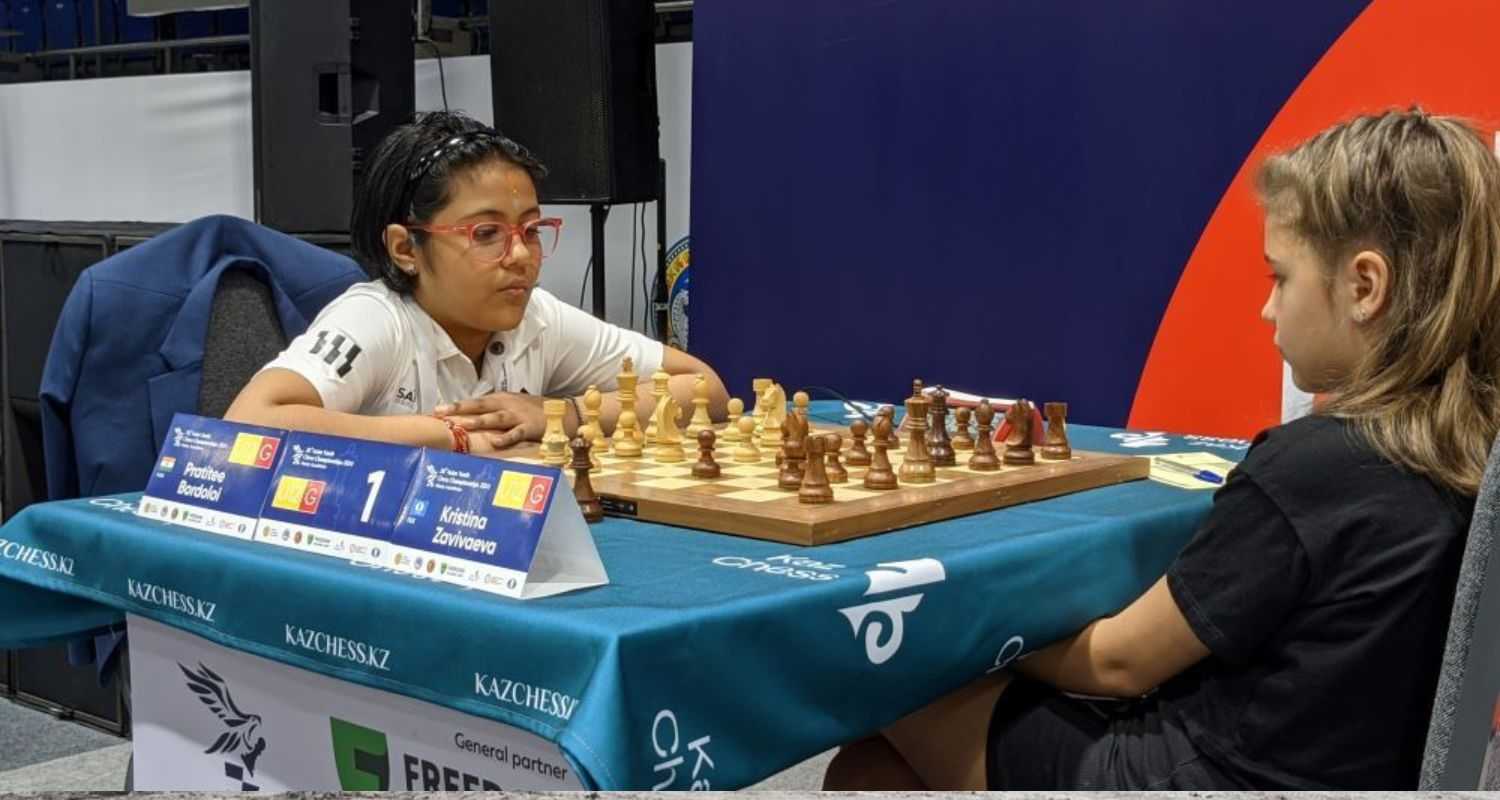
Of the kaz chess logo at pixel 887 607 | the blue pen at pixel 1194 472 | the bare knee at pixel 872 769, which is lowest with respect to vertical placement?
the bare knee at pixel 872 769

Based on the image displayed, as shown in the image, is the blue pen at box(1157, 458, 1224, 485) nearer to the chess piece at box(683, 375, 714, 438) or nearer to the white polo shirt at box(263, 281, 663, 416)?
the chess piece at box(683, 375, 714, 438)

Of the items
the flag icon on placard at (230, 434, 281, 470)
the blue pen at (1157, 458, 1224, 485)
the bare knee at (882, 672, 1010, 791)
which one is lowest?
the bare knee at (882, 672, 1010, 791)

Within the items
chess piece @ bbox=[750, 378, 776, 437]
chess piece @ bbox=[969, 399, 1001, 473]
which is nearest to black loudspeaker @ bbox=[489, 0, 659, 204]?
chess piece @ bbox=[750, 378, 776, 437]

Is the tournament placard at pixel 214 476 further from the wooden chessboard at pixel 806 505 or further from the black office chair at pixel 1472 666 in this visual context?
the black office chair at pixel 1472 666

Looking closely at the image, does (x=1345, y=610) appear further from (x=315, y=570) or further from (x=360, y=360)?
(x=360, y=360)

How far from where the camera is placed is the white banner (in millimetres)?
1392

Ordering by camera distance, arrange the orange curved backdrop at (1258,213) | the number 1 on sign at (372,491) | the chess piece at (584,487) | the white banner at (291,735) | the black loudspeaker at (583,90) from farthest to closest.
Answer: the black loudspeaker at (583,90)
the orange curved backdrop at (1258,213)
the chess piece at (584,487)
the number 1 on sign at (372,491)
the white banner at (291,735)

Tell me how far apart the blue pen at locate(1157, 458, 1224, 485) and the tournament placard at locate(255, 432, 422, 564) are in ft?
3.83

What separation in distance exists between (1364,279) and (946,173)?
2.17 m

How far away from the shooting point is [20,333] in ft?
11.1

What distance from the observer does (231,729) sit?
171cm

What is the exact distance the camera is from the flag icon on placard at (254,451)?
5.32 ft

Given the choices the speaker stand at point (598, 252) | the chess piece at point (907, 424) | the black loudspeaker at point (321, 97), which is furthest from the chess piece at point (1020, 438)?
the black loudspeaker at point (321, 97)

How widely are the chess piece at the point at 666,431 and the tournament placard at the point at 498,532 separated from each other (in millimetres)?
645
